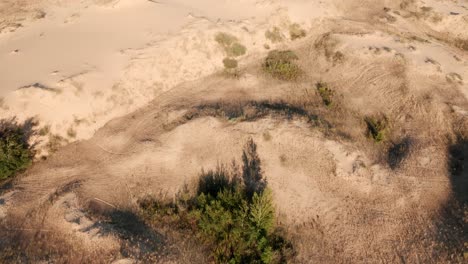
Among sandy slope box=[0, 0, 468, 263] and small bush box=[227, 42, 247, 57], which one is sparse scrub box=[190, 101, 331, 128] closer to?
sandy slope box=[0, 0, 468, 263]

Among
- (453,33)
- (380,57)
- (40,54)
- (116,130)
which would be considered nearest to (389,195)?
(380,57)

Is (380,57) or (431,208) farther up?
(380,57)

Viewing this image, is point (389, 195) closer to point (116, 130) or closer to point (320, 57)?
point (320, 57)

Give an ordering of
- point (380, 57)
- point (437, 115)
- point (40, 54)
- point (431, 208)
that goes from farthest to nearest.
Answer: point (380, 57)
point (40, 54)
point (437, 115)
point (431, 208)

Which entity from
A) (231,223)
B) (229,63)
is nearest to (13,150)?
(231,223)

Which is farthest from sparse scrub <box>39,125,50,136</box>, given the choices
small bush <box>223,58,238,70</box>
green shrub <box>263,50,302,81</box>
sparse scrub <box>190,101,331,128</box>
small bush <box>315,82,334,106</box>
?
small bush <box>315,82,334,106</box>

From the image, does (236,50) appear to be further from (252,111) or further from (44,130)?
(44,130)
